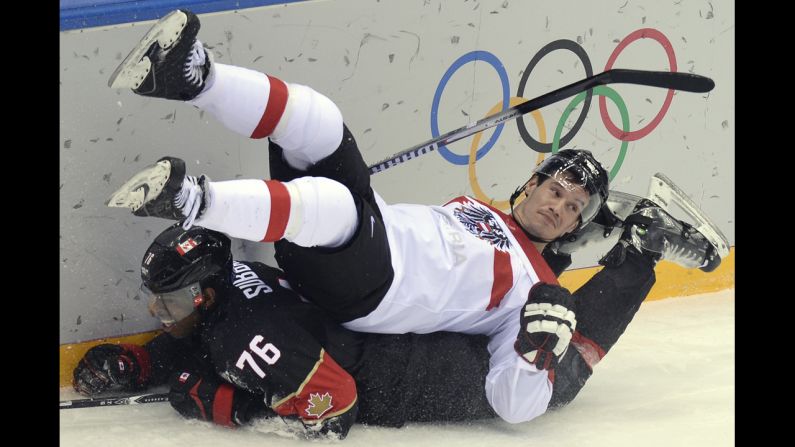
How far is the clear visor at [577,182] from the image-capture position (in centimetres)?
254

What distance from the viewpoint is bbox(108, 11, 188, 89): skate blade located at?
1.84 metres

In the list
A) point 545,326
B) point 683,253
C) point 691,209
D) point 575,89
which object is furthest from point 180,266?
point 691,209

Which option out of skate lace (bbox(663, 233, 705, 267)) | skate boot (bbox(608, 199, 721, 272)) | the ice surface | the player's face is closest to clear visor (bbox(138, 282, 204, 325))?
the ice surface

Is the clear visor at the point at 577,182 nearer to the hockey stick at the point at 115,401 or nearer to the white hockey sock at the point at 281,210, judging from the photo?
the white hockey sock at the point at 281,210

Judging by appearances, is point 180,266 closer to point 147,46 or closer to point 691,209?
point 147,46

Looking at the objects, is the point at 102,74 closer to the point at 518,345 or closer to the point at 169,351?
the point at 169,351

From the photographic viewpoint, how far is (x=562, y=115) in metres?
3.27

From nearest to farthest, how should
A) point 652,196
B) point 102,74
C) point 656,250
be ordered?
point 102,74
point 656,250
point 652,196

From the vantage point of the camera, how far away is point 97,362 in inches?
94.3

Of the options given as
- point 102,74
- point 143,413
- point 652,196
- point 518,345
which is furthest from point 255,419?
point 652,196

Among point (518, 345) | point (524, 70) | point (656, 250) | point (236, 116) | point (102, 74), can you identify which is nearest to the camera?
point (236, 116)

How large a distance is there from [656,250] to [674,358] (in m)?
A: 0.49

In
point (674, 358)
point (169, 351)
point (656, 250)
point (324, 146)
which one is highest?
point (324, 146)

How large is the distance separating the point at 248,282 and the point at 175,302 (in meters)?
0.17
